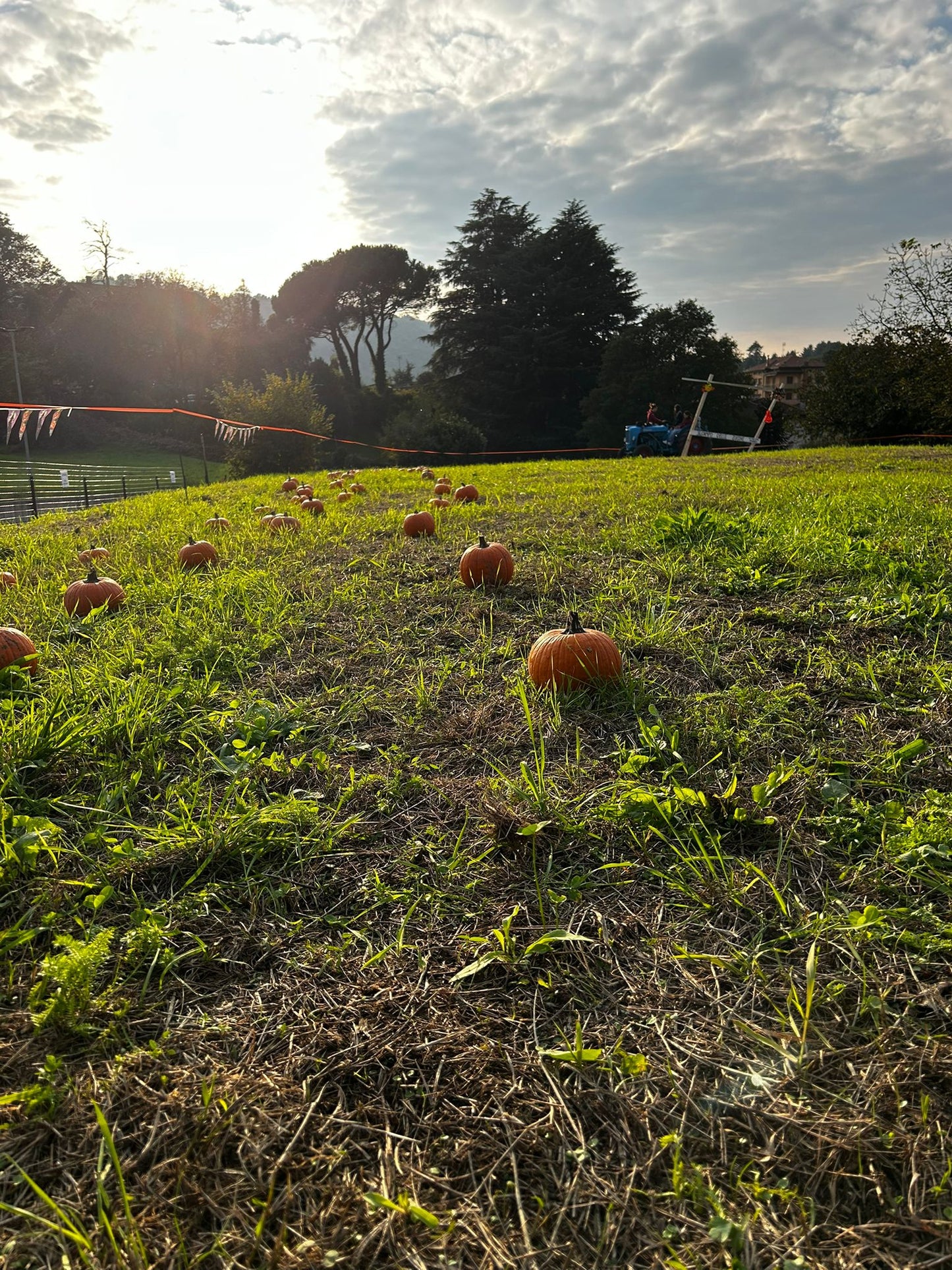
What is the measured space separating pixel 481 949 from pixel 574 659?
1.26 metres

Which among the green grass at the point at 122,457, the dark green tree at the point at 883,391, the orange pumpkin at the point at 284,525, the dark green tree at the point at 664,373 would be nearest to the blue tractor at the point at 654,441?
the dark green tree at the point at 883,391

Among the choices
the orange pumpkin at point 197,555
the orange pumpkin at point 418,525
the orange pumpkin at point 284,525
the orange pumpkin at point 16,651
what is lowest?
the orange pumpkin at point 16,651

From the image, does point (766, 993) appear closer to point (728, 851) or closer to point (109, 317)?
point (728, 851)

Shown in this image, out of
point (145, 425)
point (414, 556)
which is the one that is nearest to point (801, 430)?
point (414, 556)

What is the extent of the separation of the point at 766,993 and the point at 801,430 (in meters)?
31.3

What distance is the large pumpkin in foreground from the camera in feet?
8.40

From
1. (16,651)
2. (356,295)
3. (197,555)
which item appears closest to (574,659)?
(16,651)

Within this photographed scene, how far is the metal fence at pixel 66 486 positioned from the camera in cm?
1332

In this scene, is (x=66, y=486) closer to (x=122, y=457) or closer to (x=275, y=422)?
(x=275, y=422)

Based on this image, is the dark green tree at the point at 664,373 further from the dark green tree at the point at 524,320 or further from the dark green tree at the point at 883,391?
the dark green tree at the point at 883,391

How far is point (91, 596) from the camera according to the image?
3.73 m

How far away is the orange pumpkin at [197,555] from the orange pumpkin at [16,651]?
191cm

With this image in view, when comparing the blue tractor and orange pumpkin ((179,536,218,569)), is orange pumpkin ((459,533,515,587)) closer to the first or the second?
orange pumpkin ((179,536,218,569))

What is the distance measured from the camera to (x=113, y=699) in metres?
2.49
